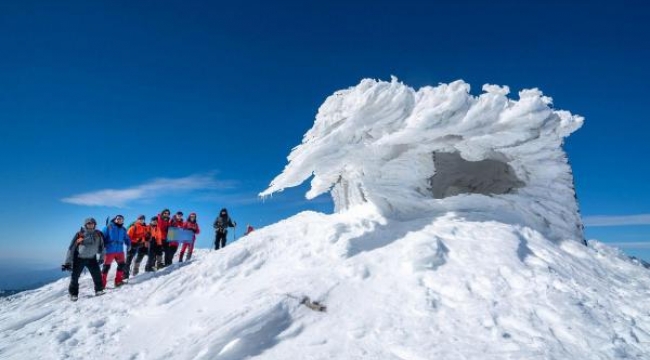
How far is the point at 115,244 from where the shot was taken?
1220 cm

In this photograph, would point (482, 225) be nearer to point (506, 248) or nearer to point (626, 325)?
point (506, 248)

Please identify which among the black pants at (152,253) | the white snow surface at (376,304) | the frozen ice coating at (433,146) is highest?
the frozen ice coating at (433,146)

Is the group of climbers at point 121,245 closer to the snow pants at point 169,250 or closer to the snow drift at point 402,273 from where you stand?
the snow pants at point 169,250

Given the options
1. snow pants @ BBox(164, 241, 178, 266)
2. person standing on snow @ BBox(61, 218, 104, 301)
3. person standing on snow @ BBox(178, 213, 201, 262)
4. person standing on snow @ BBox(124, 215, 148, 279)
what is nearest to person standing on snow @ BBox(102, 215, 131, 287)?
person standing on snow @ BBox(61, 218, 104, 301)

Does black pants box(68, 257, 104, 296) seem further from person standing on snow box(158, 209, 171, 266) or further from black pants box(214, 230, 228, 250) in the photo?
black pants box(214, 230, 228, 250)

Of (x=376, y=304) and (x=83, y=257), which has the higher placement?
(x=83, y=257)

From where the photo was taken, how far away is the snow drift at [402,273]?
6.13m

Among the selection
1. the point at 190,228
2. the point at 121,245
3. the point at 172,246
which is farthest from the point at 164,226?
the point at 121,245

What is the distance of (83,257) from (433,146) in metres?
11.0

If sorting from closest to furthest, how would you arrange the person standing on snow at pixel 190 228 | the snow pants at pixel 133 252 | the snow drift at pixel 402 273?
the snow drift at pixel 402 273
the snow pants at pixel 133 252
the person standing on snow at pixel 190 228

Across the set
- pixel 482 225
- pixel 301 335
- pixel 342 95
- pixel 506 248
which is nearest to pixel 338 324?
pixel 301 335

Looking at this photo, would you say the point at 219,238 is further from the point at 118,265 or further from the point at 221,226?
the point at 118,265

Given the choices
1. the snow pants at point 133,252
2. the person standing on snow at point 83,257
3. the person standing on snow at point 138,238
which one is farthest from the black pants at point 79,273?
the person standing on snow at point 138,238

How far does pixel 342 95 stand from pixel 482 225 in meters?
5.95
